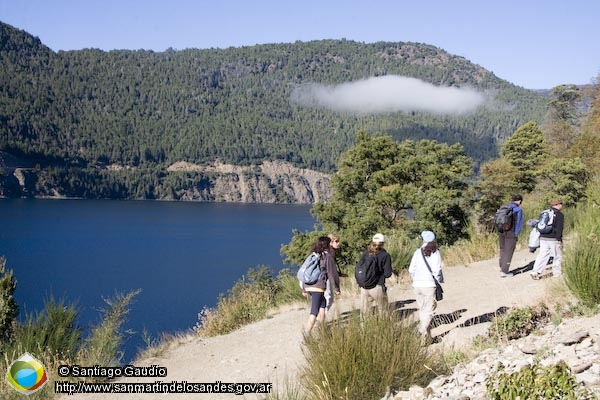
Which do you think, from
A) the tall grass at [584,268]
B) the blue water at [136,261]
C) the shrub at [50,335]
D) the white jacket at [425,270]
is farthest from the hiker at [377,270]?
the blue water at [136,261]

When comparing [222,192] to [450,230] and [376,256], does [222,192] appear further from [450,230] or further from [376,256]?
[376,256]

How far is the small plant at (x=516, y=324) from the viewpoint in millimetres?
5215

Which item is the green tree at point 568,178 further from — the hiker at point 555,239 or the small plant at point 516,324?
the small plant at point 516,324

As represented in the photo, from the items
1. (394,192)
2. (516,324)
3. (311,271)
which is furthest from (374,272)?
(394,192)

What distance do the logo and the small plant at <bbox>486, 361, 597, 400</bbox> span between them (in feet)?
18.0

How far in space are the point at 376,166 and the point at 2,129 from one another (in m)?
191

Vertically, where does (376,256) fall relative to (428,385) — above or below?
above

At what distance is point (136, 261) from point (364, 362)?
52900 mm

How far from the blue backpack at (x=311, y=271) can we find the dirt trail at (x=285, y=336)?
74cm

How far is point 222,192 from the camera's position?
643 feet

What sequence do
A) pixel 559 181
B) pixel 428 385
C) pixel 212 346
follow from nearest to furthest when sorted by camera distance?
pixel 428 385, pixel 212 346, pixel 559 181

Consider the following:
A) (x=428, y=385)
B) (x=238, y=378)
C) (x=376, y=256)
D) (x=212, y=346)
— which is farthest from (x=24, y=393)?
(x=428, y=385)

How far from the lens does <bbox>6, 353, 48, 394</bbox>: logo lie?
6586 mm

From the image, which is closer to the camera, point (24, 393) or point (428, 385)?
point (428, 385)
